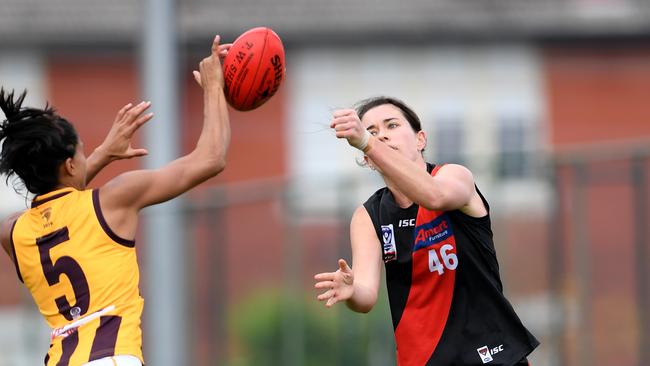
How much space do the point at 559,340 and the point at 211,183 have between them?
10.6 metres

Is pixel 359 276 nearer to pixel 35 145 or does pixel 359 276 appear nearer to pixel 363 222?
pixel 363 222

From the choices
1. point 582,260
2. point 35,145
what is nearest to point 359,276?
point 35,145

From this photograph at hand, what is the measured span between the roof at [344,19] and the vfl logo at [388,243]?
52.1 feet

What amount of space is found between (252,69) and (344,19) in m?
16.0

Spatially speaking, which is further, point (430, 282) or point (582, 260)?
point (582, 260)

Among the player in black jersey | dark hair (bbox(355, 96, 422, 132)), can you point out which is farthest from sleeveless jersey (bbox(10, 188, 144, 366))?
dark hair (bbox(355, 96, 422, 132))

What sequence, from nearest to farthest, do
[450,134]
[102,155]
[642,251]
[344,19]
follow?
1. [102,155]
2. [642,251]
3. [344,19]
4. [450,134]

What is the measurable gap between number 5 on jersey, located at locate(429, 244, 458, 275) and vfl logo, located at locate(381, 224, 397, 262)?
0.18 m

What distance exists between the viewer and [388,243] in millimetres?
5836

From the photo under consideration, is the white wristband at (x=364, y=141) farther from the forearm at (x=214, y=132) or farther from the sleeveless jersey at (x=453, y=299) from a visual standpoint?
the forearm at (x=214, y=132)

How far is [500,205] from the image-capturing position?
12297 millimetres

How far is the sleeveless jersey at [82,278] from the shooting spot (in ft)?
17.6

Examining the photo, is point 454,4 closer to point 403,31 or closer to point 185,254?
point 403,31

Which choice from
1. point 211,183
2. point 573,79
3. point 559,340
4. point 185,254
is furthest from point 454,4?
point 559,340
